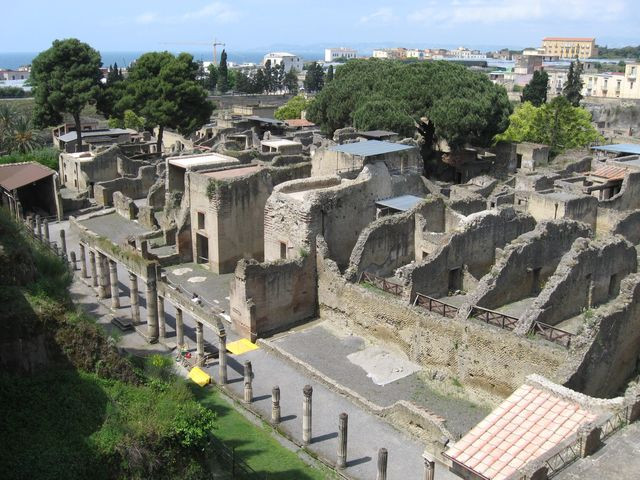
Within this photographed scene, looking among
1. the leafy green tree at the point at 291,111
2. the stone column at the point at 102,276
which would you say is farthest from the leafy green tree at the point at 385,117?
the leafy green tree at the point at 291,111

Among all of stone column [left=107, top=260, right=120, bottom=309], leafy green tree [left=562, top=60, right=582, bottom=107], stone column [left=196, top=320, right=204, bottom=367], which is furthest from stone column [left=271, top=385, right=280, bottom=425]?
leafy green tree [left=562, top=60, right=582, bottom=107]

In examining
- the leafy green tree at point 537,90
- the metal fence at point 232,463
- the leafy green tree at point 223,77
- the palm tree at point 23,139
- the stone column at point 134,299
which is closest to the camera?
the metal fence at point 232,463

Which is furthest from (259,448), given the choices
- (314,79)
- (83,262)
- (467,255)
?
(314,79)

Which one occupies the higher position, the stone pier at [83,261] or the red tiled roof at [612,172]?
the red tiled roof at [612,172]

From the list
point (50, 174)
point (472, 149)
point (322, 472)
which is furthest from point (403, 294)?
point (472, 149)

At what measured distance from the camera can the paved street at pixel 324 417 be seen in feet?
61.6

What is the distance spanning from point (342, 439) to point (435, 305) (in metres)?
8.01

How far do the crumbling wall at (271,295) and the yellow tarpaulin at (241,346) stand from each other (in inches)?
12.7

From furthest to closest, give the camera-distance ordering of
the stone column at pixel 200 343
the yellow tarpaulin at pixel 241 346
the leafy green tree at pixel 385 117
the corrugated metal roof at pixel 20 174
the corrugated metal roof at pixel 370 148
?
the leafy green tree at pixel 385 117
the corrugated metal roof at pixel 20 174
the corrugated metal roof at pixel 370 148
the yellow tarpaulin at pixel 241 346
the stone column at pixel 200 343

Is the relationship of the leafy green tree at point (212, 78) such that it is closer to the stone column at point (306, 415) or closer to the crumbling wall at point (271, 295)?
the crumbling wall at point (271, 295)

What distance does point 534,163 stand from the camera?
183 ft

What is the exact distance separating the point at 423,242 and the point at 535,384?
1376cm

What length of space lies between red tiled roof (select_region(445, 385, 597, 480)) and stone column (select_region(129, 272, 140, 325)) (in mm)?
16443

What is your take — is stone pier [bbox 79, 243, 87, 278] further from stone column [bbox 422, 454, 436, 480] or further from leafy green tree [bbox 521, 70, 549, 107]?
leafy green tree [bbox 521, 70, 549, 107]
